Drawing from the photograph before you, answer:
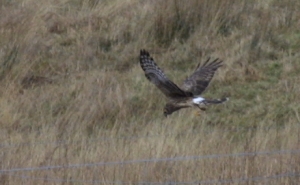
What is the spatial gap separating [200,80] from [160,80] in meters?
0.69

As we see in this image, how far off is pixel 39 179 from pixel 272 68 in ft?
12.2

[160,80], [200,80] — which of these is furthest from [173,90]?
[200,80]

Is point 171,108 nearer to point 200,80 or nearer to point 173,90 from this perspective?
point 173,90

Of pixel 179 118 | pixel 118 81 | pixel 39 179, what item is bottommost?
pixel 39 179

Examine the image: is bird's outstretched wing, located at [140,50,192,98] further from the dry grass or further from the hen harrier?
the dry grass

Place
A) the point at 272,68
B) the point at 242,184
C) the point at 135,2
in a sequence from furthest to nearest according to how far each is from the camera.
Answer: the point at 135,2 → the point at 272,68 → the point at 242,184

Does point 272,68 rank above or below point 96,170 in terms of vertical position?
above

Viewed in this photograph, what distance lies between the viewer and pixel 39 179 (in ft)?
23.9

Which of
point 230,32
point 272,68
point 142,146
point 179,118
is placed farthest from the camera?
point 230,32

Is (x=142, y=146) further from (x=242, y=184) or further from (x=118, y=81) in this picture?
(x=118, y=81)

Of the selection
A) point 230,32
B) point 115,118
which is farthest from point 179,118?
point 230,32

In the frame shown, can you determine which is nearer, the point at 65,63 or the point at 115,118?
the point at 115,118

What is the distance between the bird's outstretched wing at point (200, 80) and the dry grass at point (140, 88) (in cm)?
43

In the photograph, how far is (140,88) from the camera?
33.4 ft
